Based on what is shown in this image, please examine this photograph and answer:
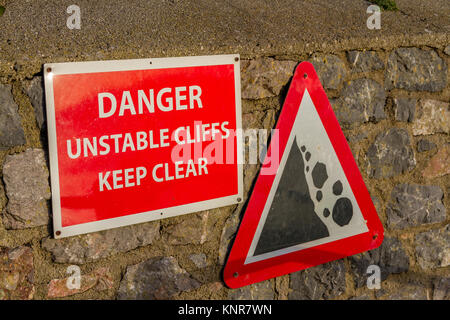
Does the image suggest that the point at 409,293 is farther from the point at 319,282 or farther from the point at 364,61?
the point at 364,61

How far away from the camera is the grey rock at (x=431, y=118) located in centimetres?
213

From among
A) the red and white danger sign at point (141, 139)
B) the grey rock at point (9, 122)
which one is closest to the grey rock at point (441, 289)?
the red and white danger sign at point (141, 139)

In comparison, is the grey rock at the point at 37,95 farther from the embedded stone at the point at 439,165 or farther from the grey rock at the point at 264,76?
the embedded stone at the point at 439,165

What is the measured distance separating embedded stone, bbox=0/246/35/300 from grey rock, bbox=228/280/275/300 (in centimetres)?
66

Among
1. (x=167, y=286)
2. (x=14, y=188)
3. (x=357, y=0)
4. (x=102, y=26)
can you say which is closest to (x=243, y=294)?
(x=167, y=286)

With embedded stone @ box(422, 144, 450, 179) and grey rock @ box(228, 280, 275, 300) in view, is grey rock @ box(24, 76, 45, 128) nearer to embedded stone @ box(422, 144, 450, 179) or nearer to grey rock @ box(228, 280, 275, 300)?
grey rock @ box(228, 280, 275, 300)

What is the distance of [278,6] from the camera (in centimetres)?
212

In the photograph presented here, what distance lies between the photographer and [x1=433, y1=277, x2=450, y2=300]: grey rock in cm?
228

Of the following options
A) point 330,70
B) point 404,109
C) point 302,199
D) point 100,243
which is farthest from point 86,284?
point 404,109

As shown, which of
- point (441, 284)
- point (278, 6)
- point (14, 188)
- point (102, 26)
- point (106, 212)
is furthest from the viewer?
point (441, 284)

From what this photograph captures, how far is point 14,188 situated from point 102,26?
563 mm

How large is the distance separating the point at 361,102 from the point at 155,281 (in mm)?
974

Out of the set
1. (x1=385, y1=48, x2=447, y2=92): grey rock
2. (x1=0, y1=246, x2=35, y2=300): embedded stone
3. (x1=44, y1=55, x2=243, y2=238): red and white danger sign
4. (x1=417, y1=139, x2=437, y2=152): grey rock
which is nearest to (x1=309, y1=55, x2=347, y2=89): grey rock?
(x1=385, y1=48, x2=447, y2=92): grey rock

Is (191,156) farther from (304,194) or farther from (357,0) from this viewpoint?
(357,0)
